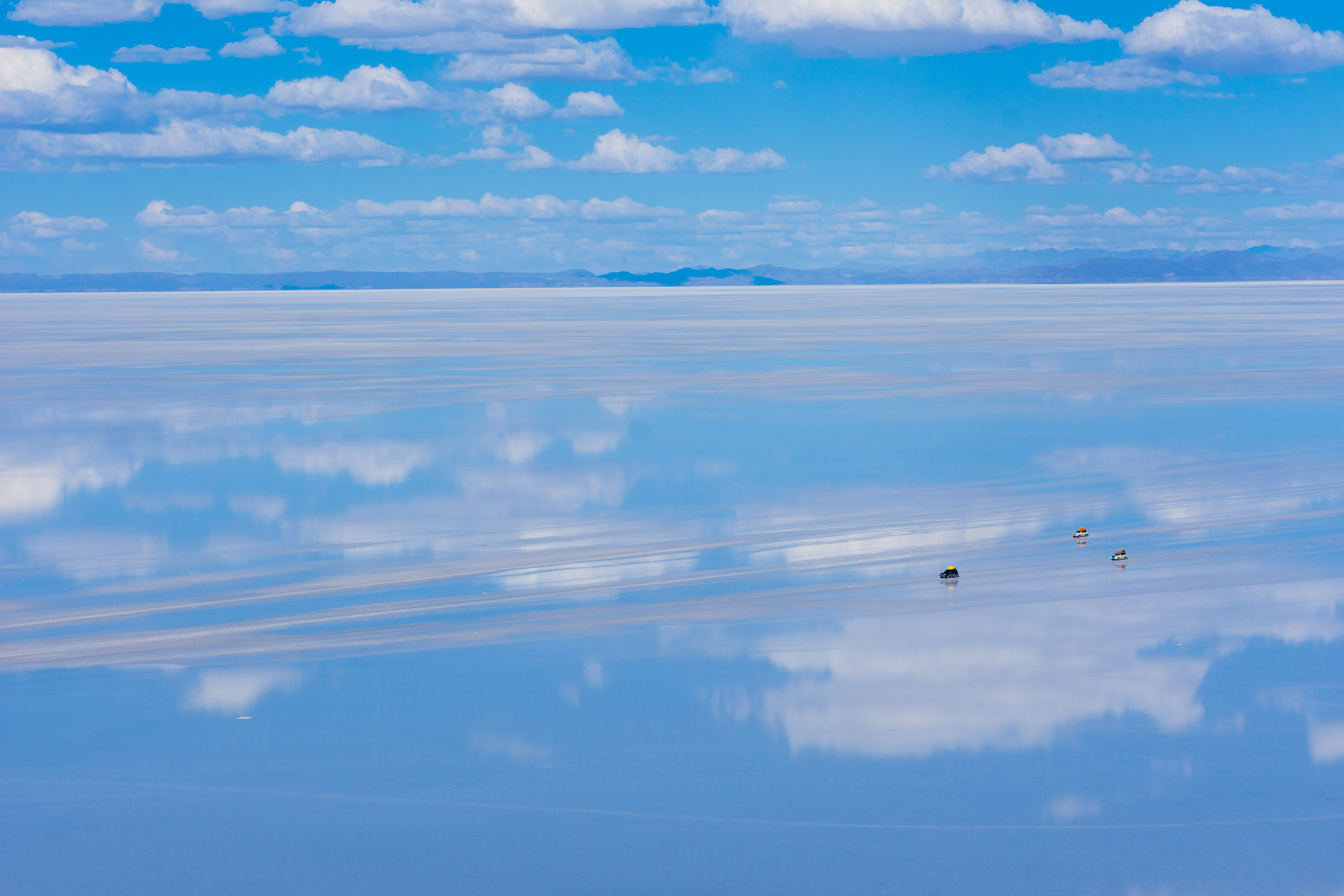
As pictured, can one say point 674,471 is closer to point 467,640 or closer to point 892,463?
point 892,463

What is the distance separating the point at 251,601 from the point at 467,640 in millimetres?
2161

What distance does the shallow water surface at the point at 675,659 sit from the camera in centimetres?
591

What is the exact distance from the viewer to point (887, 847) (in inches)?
231

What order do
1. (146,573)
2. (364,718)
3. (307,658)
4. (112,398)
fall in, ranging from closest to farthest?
(364,718)
(307,658)
(146,573)
(112,398)

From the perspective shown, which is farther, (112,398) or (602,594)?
(112,398)

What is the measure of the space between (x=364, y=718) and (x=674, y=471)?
9.17 m

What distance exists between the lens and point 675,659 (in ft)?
27.8

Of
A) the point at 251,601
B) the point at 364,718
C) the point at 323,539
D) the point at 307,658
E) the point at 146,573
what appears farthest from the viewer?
the point at 323,539

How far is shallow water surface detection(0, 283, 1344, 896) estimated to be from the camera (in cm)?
591

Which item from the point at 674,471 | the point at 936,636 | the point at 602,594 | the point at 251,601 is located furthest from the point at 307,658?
the point at 674,471

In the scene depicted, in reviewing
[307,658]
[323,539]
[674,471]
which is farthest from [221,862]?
[674,471]

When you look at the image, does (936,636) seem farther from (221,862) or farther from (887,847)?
(221,862)

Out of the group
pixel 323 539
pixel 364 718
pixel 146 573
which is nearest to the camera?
pixel 364 718

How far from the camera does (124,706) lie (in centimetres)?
764
